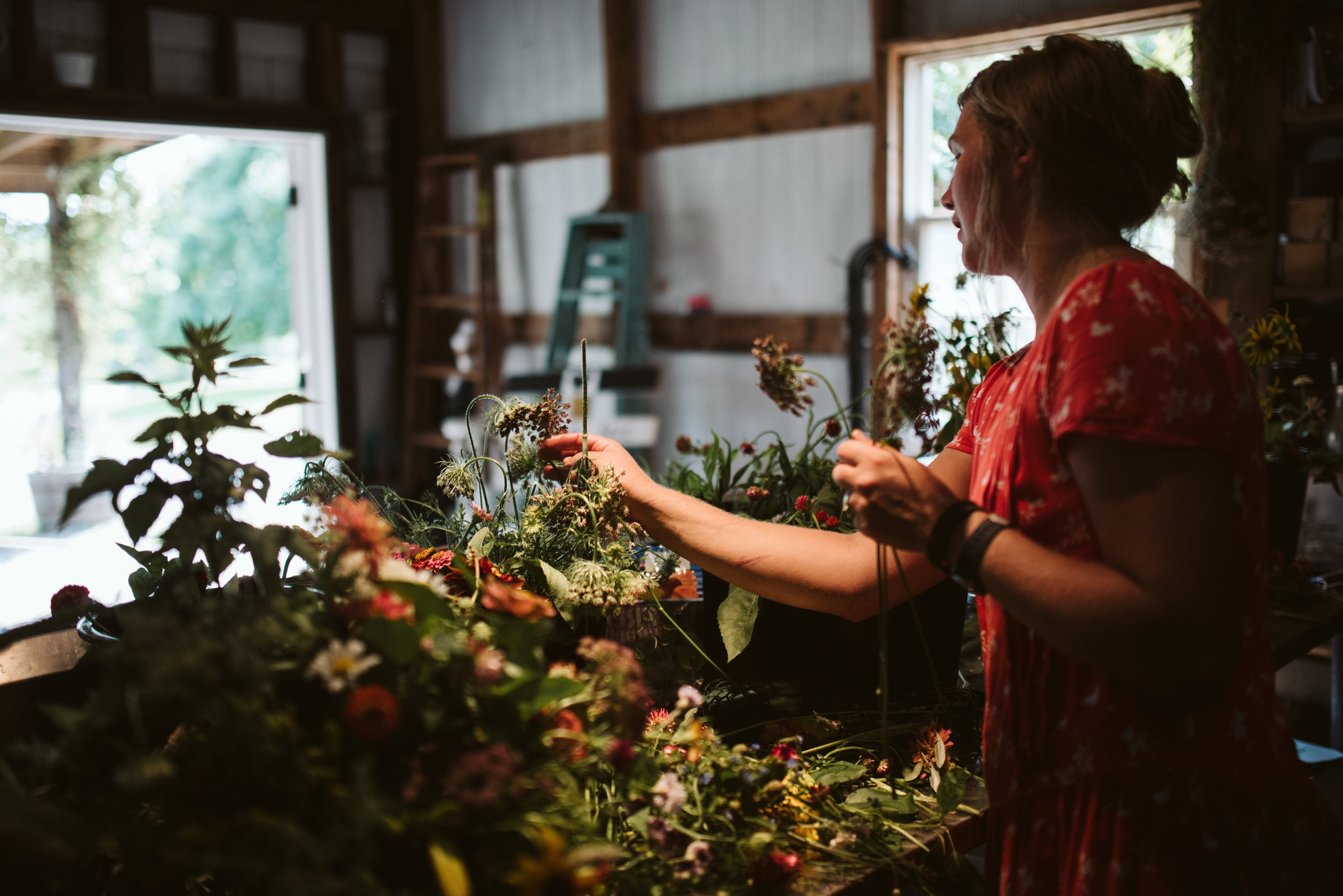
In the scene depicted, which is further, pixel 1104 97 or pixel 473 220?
pixel 473 220

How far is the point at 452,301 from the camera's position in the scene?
6148 millimetres

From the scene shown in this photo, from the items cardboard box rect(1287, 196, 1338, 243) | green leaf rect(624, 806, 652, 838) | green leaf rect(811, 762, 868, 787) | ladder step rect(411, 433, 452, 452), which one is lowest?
ladder step rect(411, 433, 452, 452)

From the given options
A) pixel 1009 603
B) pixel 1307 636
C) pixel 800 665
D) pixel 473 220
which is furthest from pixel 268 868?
pixel 473 220

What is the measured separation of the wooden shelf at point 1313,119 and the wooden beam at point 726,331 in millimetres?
1856

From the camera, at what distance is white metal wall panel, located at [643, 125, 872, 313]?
462 cm

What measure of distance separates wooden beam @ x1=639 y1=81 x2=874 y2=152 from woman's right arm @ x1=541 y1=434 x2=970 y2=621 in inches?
138

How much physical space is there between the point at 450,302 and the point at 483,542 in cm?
512

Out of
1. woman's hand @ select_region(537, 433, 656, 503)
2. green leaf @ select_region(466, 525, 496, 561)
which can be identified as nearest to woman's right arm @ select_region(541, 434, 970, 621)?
woman's hand @ select_region(537, 433, 656, 503)

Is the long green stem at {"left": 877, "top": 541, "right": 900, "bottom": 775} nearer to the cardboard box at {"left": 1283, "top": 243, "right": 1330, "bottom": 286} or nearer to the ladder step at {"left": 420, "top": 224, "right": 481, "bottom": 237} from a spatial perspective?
the cardboard box at {"left": 1283, "top": 243, "right": 1330, "bottom": 286}

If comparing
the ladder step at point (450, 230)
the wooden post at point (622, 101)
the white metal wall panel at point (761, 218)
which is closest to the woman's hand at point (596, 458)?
the white metal wall panel at point (761, 218)

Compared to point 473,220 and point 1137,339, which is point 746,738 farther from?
point 473,220

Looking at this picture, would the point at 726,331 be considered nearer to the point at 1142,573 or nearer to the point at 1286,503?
the point at 1286,503

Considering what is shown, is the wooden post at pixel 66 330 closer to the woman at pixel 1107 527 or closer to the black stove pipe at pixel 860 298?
the black stove pipe at pixel 860 298

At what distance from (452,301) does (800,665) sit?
515cm
